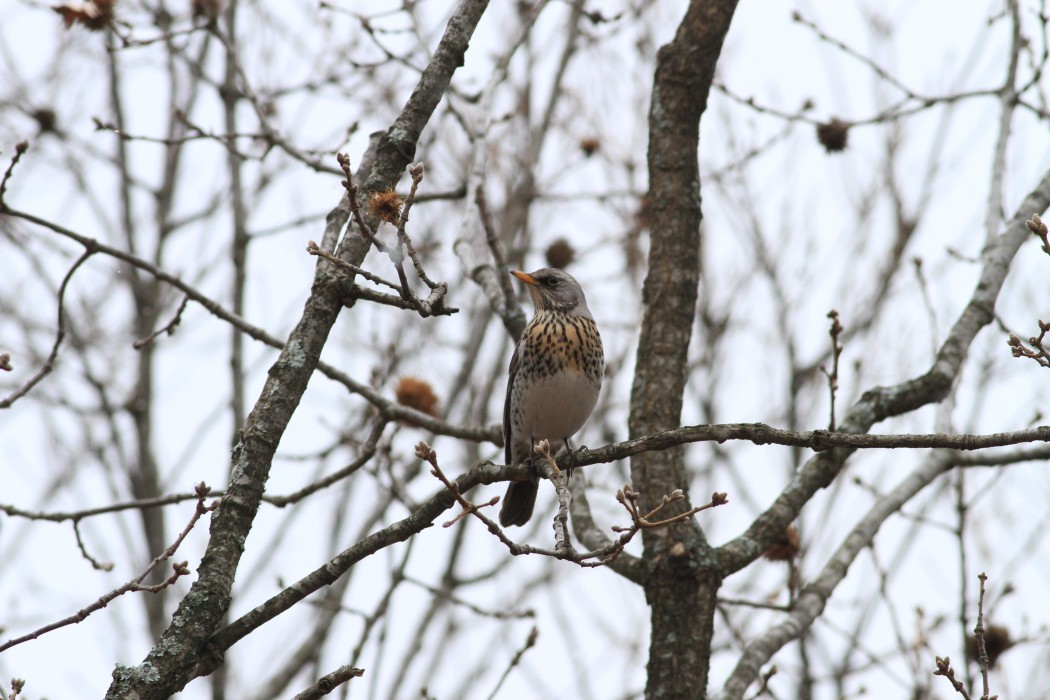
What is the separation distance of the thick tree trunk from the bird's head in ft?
3.56

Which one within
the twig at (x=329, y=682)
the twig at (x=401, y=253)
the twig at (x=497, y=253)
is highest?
the twig at (x=497, y=253)

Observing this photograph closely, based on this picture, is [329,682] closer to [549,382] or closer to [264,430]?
[264,430]

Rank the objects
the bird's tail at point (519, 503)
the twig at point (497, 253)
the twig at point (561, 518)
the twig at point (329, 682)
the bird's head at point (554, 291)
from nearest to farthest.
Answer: the twig at point (329, 682), the twig at point (561, 518), the twig at point (497, 253), the bird's tail at point (519, 503), the bird's head at point (554, 291)

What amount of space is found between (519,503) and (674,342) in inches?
67.0

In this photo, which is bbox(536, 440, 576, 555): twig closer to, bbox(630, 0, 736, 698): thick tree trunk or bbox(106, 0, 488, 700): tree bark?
bbox(106, 0, 488, 700): tree bark

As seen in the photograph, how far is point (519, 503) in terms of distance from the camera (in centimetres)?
677

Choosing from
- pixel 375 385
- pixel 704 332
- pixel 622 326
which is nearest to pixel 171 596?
pixel 375 385

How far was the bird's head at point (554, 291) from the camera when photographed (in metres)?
6.93

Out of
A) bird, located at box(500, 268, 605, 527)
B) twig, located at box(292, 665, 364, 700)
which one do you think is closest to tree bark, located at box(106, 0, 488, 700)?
twig, located at box(292, 665, 364, 700)

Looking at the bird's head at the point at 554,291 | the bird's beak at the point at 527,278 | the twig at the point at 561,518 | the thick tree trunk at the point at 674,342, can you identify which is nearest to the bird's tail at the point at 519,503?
the bird's head at the point at 554,291

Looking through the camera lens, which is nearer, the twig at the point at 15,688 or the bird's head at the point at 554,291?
the twig at the point at 15,688

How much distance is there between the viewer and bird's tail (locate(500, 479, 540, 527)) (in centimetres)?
675

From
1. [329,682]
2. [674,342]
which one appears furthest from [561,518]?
[674,342]

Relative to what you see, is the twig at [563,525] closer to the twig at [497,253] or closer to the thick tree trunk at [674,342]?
the thick tree trunk at [674,342]
